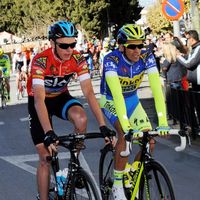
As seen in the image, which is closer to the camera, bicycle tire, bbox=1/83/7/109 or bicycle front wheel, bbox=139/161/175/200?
bicycle front wheel, bbox=139/161/175/200

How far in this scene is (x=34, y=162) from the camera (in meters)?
9.62

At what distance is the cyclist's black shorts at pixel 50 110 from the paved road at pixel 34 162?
178 cm

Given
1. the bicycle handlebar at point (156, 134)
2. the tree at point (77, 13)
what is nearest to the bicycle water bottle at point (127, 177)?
the bicycle handlebar at point (156, 134)


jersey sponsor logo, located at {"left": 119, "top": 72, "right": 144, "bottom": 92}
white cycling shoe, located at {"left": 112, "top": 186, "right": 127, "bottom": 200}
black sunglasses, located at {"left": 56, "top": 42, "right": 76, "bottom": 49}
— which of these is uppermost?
black sunglasses, located at {"left": 56, "top": 42, "right": 76, "bottom": 49}

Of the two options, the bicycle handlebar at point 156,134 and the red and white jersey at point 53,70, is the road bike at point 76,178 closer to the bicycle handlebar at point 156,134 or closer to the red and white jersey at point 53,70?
the bicycle handlebar at point 156,134

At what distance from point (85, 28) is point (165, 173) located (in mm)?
67019

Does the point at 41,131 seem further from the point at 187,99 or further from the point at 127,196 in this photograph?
the point at 187,99

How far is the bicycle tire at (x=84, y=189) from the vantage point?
15.7ft

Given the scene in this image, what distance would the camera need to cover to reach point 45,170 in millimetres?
5492

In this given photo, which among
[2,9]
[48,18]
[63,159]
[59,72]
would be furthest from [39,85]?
[2,9]

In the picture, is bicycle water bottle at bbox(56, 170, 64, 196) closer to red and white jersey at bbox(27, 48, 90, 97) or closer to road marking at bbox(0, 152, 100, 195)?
red and white jersey at bbox(27, 48, 90, 97)

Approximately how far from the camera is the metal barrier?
10.7 meters

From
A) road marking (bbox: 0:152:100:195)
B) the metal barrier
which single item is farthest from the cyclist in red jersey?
the metal barrier

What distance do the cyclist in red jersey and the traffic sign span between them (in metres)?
8.88
